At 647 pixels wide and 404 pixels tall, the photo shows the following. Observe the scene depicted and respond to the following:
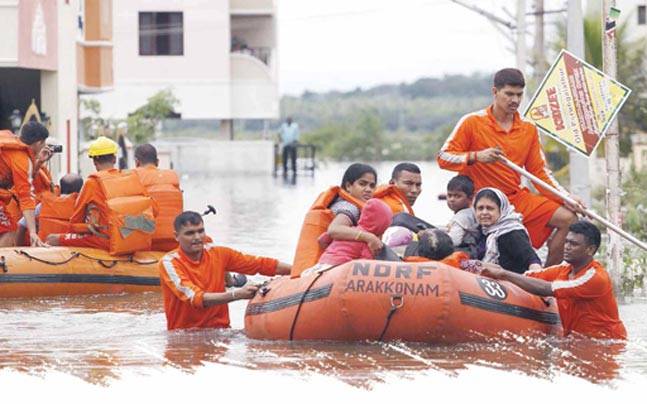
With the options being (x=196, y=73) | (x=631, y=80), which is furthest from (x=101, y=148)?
(x=196, y=73)

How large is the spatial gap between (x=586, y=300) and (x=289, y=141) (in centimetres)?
4164

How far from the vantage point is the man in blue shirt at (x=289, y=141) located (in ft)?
174

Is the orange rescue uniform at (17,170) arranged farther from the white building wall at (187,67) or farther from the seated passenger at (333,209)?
the white building wall at (187,67)

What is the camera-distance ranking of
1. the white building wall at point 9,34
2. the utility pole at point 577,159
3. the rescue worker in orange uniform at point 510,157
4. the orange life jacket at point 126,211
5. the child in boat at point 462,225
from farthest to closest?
1. the white building wall at point 9,34
2. the utility pole at point 577,159
3. the orange life jacket at point 126,211
4. the rescue worker in orange uniform at point 510,157
5. the child in boat at point 462,225

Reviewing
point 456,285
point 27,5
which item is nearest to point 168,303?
point 456,285

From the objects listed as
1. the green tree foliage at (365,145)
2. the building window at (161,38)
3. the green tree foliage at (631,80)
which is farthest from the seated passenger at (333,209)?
the green tree foliage at (365,145)

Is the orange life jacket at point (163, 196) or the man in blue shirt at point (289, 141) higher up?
the orange life jacket at point (163, 196)

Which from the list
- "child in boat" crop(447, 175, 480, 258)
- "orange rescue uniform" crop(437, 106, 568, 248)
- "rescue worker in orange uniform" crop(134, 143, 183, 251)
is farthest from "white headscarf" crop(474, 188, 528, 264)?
"rescue worker in orange uniform" crop(134, 143, 183, 251)

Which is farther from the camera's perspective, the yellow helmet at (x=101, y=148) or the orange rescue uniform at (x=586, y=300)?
the yellow helmet at (x=101, y=148)

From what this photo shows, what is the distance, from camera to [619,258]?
1727cm

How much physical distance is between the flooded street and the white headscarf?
2.94 feet

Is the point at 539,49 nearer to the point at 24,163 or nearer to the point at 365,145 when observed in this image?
the point at 24,163

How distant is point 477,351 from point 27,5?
17.1 meters

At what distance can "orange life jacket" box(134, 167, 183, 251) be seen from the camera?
17094 mm
